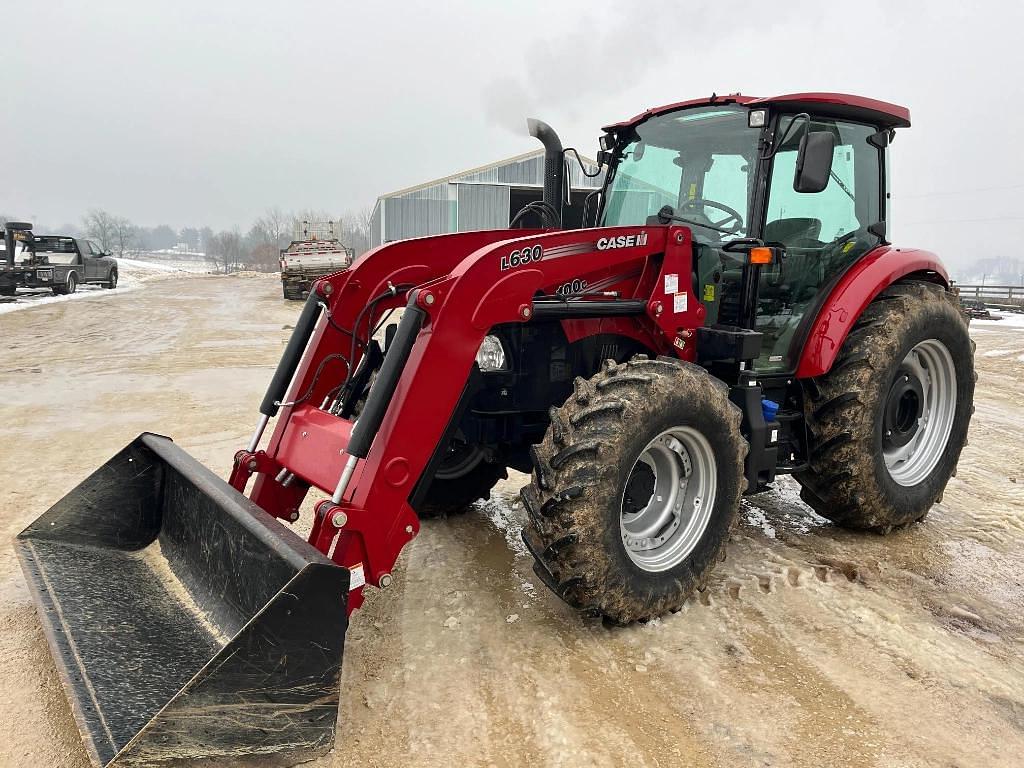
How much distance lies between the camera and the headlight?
345 centimetres

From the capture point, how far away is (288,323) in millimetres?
15133

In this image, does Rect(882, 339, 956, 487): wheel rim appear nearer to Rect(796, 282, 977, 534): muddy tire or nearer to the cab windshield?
Rect(796, 282, 977, 534): muddy tire

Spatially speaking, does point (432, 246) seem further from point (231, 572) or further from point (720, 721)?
point (720, 721)

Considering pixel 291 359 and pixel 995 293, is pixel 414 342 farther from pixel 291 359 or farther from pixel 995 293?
pixel 995 293

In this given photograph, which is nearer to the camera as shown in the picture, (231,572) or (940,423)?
(231,572)

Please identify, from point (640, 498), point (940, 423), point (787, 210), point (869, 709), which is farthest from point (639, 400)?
point (940, 423)

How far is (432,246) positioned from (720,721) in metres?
2.56

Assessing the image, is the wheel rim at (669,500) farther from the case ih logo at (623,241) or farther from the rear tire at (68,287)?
the rear tire at (68,287)

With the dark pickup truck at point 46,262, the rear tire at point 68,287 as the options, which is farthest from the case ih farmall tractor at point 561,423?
the rear tire at point 68,287

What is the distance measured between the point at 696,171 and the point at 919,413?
6.82 ft

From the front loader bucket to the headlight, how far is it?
1.26 meters

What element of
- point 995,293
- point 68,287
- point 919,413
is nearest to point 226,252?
point 68,287

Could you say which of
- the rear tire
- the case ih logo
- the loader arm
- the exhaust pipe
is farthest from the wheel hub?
the rear tire

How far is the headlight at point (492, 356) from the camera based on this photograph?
3.45 m
